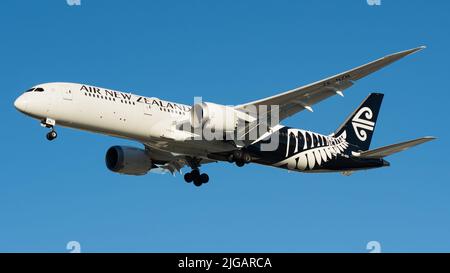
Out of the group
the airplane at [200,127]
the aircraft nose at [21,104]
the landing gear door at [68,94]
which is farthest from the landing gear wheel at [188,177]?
the aircraft nose at [21,104]

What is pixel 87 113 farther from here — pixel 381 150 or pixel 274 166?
pixel 381 150

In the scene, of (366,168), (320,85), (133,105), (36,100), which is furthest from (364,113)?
(36,100)

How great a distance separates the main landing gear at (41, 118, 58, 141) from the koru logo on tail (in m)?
20.0

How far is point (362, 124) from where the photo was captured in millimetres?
52406

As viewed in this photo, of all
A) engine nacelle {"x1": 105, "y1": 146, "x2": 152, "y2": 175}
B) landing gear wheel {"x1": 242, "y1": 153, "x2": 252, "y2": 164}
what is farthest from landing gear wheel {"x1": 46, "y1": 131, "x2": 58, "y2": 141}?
landing gear wheel {"x1": 242, "y1": 153, "x2": 252, "y2": 164}

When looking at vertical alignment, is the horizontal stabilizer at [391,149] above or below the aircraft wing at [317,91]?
below

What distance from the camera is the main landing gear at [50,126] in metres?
40.9

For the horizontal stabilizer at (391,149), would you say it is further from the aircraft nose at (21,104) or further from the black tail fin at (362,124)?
the aircraft nose at (21,104)

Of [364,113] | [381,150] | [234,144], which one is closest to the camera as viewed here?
[234,144]

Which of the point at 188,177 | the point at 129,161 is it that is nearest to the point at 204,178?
the point at 188,177

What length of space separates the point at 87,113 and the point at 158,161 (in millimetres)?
8607

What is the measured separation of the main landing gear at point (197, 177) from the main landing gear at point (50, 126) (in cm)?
967

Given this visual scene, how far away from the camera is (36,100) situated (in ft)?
134

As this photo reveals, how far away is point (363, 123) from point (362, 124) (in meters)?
0.17
